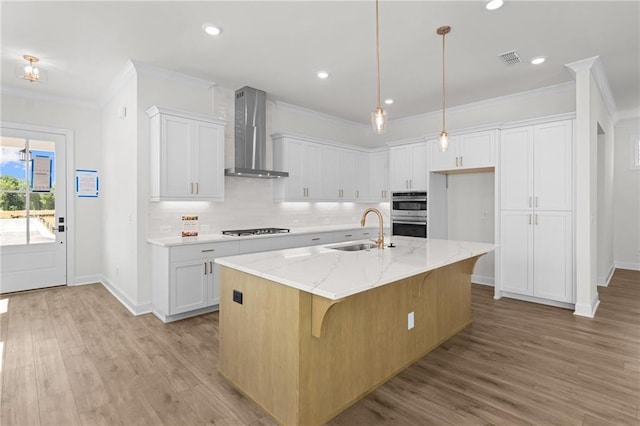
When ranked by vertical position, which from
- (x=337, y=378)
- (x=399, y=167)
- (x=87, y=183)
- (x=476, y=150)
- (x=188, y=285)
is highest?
(x=476, y=150)

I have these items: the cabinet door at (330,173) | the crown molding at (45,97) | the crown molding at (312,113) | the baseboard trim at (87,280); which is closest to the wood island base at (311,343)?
the cabinet door at (330,173)

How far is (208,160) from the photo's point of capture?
13.9ft

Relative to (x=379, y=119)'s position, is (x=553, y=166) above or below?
below

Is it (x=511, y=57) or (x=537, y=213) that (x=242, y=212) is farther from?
(x=537, y=213)

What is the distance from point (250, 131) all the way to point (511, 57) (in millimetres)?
3428

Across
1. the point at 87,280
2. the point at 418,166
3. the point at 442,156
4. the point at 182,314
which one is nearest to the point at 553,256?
the point at 442,156

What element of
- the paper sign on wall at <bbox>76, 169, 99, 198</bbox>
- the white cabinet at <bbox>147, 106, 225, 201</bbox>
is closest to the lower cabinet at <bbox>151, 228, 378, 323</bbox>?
the white cabinet at <bbox>147, 106, 225, 201</bbox>

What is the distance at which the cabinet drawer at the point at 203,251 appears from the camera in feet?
12.0

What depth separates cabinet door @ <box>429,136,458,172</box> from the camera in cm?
508

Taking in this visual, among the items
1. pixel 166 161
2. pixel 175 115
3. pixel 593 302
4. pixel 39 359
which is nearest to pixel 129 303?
pixel 39 359

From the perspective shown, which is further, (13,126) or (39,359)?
(13,126)

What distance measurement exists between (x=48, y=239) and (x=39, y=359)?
301cm

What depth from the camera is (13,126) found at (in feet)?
15.5

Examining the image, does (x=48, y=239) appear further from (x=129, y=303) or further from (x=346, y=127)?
(x=346, y=127)
